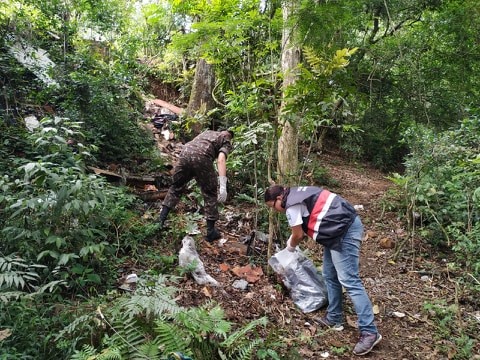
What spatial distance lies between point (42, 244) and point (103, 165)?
285cm

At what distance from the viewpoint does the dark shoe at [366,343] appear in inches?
134

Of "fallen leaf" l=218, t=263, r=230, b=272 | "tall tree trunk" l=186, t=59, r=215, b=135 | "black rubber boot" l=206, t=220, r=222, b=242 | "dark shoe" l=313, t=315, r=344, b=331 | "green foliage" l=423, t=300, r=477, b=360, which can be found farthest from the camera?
"tall tree trunk" l=186, t=59, r=215, b=135

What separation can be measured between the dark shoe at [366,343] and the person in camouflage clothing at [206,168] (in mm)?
2387

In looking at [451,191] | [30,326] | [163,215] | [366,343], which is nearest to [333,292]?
[366,343]

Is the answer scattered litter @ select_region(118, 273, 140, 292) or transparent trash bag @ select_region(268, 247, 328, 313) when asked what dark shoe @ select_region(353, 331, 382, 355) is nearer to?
transparent trash bag @ select_region(268, 247, 328, 313)

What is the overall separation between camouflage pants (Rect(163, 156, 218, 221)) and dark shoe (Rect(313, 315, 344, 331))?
1954 millimetres

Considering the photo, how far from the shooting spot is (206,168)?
4914mm

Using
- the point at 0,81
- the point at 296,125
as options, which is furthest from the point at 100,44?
the point at 296,125

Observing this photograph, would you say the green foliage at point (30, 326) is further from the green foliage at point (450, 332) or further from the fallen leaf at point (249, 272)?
the green foliage at point (450, 332)

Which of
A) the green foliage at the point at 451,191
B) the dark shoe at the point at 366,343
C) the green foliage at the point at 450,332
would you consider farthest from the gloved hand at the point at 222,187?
the green foliage at the point at 451,191

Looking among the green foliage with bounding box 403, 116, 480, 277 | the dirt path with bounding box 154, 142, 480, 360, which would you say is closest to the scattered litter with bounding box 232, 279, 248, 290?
the dirt path with bounding box 154, 142, 480, 360

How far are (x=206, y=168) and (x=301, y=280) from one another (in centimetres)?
191

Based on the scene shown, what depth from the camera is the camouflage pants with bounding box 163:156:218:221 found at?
4.89 meters

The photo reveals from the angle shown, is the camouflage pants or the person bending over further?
the camouflage pants
